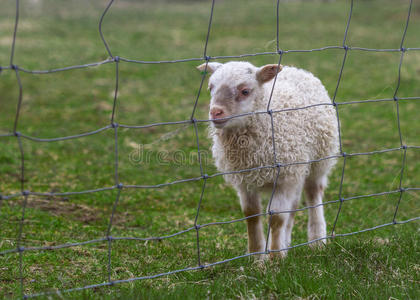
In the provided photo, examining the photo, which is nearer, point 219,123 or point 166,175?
point 219,123

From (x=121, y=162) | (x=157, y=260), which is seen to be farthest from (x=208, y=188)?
(x=157, y=260)

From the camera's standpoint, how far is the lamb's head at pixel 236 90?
3.91 meters

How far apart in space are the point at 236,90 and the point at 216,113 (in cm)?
28

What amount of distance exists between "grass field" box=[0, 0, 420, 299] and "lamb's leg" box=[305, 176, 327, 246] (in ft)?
1.11

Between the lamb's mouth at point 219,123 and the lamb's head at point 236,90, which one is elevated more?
the lamb's head at point 236,90

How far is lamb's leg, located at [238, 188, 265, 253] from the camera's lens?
174 inches

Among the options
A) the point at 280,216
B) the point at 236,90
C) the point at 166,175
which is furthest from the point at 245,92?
the point at 166,175

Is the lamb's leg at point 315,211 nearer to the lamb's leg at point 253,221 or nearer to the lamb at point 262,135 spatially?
the lamb at point 262,135

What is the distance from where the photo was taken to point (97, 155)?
7.54m

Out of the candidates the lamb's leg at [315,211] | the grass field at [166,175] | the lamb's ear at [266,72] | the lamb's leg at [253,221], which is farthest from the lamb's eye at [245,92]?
the lamb's leg at [315,211]

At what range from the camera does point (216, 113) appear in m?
3.85

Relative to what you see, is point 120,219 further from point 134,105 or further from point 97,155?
point 134,105

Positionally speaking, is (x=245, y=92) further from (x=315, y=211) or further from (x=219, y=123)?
(x=315, y=211)

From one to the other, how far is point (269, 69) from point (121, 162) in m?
3.82
